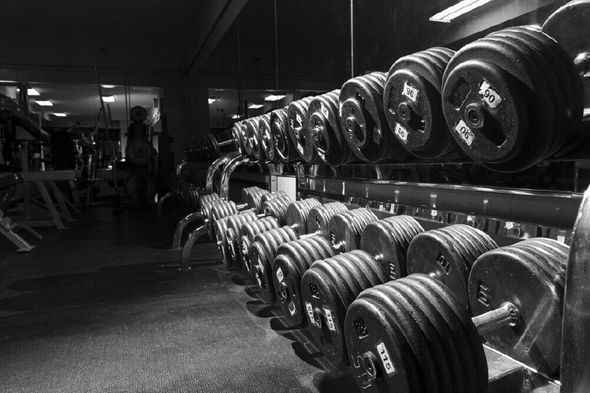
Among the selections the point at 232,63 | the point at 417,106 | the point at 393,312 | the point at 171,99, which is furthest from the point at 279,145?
the point at 171,99

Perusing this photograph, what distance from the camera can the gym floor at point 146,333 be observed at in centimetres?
136

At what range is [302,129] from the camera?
1.76 m

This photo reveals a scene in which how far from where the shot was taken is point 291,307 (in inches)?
57.1

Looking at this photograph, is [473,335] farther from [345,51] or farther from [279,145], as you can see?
[345,51]

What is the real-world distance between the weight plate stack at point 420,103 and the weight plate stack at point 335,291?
1.19 feet

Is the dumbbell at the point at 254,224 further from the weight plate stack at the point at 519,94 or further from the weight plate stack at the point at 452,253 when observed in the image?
the weight plate stack at the point at 519,94

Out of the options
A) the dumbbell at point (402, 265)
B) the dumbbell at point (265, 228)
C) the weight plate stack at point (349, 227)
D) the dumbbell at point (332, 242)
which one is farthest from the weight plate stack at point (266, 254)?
the dumbbell at point (402, 265)

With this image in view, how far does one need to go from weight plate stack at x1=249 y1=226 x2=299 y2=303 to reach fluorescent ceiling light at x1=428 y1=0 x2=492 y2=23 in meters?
1.29

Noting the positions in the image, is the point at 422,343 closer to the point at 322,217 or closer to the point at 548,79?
the point at 548,79

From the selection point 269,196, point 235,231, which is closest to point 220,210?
point 269,196

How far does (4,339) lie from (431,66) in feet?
6.44

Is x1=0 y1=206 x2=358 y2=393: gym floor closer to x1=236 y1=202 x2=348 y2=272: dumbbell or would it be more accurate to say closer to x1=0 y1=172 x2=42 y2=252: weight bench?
x1=236 y1=202 x2=348 y2=272: dumbbell

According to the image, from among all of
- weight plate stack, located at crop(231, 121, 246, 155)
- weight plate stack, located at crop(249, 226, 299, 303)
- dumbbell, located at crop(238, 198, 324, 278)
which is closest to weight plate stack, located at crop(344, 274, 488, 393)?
weight plate stack, located at crop(249, 226, 299, 303)

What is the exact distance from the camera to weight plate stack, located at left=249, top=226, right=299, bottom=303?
1688 mm
